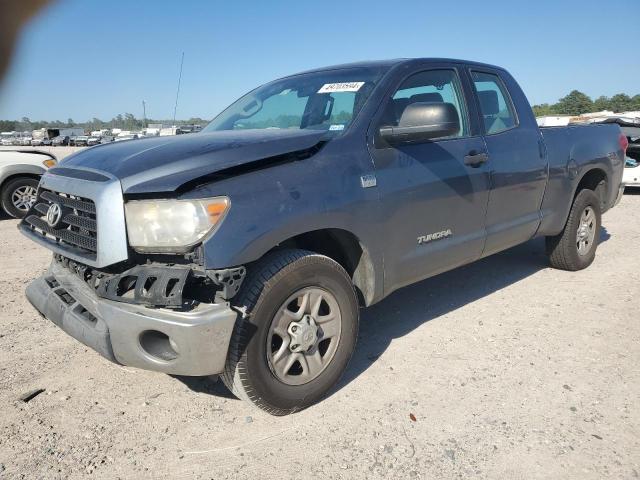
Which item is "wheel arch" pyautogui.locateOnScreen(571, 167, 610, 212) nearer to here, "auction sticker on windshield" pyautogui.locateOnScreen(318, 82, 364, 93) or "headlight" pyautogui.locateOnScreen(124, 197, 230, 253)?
"auction sticker on windshield" pyautogui.locateOnScreen(318, 82, 364, 93)

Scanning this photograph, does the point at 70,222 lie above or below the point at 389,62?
below

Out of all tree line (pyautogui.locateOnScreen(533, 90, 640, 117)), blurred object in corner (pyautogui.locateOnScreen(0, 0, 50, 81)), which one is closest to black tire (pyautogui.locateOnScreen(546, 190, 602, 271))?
blurred object in corner (pyautogui.locateOnScreen(0, 0, 50, 81))

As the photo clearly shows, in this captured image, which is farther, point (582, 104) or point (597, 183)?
point (582, 104)

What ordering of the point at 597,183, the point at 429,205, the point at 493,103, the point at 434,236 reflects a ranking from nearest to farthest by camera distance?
the point at 429,205 → the point at 434,236 → the point at 493,103 → the point at 597,183

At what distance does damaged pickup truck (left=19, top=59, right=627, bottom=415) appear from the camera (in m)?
2.37

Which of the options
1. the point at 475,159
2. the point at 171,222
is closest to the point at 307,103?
the point at 475,159

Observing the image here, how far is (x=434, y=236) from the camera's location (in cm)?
344

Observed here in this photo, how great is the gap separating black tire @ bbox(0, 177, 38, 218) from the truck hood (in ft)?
20.8

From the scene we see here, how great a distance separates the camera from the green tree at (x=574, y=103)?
65000mm

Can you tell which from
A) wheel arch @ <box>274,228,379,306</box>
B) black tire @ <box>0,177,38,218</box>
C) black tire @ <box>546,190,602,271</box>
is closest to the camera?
wheel arch @ <box>274,228,379,306</box>

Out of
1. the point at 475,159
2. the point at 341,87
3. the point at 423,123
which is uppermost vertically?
the point at 341,87

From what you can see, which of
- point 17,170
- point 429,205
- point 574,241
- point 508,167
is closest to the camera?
point 429,205

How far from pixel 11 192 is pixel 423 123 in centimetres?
774

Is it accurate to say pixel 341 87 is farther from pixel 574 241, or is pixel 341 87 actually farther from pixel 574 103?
pixel 574 103
